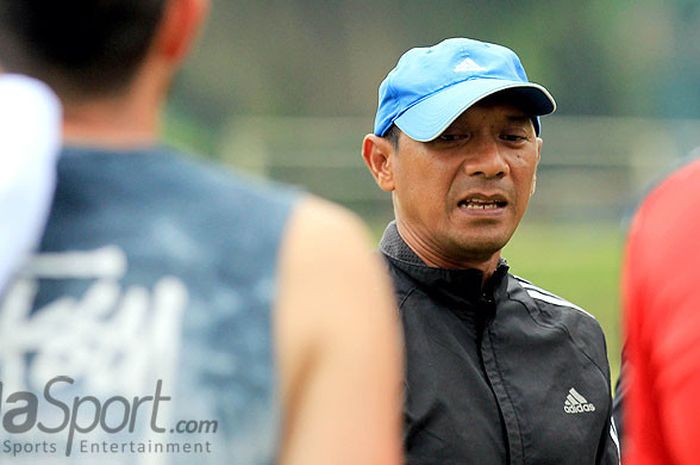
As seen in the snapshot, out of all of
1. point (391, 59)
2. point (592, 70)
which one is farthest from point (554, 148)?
point (391, 59)

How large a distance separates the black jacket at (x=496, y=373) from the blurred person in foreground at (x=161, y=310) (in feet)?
3.59

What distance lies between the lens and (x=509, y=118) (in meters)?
2.93

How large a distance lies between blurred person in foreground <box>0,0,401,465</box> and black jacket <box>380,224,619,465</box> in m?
1.09

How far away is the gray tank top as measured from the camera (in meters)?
1.46

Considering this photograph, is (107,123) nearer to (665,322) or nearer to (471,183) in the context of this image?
(665,322)

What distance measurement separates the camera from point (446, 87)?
2916 mm

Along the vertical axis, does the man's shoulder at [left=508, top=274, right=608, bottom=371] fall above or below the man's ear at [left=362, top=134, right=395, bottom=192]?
below

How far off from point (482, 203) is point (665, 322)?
1.31 metres

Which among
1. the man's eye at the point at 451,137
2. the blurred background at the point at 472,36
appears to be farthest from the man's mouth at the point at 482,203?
the blurred background at the point at 472,36

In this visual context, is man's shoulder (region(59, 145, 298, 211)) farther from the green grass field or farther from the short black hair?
the green grass field

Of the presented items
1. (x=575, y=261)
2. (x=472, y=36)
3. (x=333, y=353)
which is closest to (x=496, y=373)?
(x=333, y=353)

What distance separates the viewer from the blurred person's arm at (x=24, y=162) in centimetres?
143

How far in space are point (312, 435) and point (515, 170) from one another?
5.16ft

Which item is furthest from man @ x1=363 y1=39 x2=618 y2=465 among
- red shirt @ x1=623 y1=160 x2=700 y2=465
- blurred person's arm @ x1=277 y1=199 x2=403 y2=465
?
blurred person's arm @ x1=277 y1=199 x2=403 y2=465
